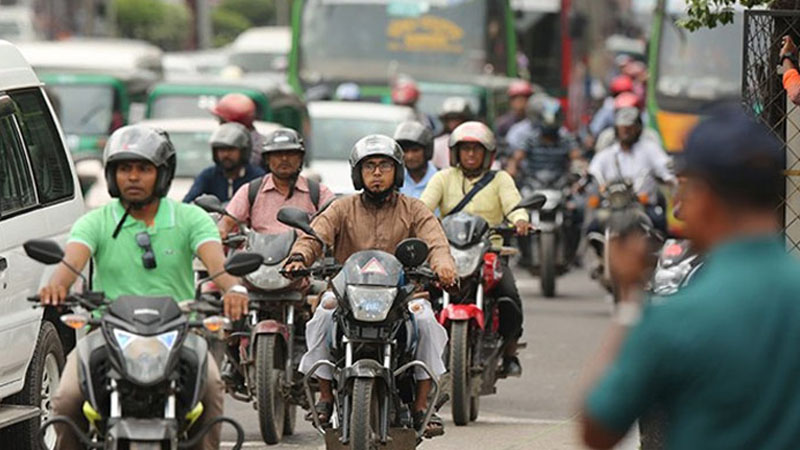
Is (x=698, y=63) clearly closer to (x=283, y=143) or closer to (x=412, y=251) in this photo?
(x=283, y=143)

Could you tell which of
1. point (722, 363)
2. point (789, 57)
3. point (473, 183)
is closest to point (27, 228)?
point (473, 183)

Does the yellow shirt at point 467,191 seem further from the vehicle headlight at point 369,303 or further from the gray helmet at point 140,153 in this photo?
the gray helmet at point 140,153

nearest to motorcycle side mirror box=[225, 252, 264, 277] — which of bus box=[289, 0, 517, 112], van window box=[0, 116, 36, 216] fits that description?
van window box=[0, 116, 36, 216]

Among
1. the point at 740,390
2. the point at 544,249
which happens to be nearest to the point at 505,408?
the point at 544,249

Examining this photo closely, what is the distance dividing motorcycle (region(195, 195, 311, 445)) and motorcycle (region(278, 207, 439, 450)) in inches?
52.8

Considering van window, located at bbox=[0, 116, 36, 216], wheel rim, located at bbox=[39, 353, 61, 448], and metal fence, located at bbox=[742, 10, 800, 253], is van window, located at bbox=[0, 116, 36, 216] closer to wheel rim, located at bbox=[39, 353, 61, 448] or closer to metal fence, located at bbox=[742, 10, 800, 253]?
wheel rim, located at bbox=[39, 353, 61, 448]

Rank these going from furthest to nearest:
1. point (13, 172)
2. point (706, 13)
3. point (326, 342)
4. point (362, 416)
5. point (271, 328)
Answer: point (706, 13) < point (271, 328) < point (13, 172) < point (326, 342) < point (362, 416)

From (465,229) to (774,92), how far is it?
197 cm

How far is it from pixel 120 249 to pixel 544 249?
12.1 m

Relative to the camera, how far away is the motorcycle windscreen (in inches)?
464

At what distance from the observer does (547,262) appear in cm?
1970

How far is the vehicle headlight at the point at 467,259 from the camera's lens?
38.6 feet

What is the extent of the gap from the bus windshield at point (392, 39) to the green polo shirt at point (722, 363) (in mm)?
24221

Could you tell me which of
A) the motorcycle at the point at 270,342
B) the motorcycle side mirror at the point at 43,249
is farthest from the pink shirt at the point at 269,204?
the motorcycle side mirror at the point at 43,249
